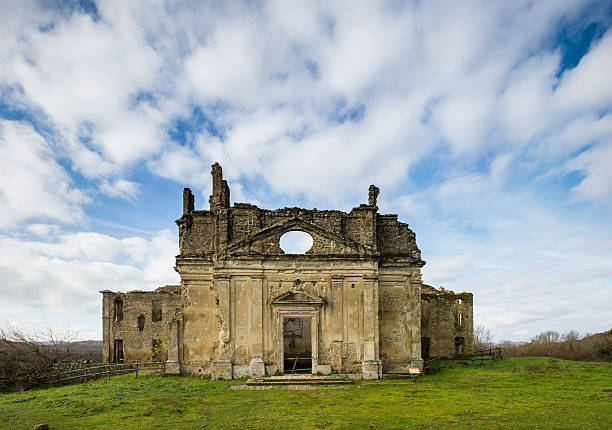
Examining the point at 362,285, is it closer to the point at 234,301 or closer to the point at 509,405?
the point at 234,301

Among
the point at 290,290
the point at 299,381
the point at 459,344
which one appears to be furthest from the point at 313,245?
the point at 459,344

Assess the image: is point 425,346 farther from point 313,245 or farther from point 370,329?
point 313,245

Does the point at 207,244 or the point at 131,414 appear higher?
the point at 207,244

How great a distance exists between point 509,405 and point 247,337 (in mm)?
10775

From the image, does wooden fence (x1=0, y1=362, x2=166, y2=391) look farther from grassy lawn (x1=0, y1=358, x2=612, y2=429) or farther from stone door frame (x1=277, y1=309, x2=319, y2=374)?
stone door frame (x1=277, y1=309, x2=319, y2=374)

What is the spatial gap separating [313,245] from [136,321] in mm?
18702

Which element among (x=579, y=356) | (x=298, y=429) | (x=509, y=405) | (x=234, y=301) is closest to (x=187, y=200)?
(x=234, y=301)

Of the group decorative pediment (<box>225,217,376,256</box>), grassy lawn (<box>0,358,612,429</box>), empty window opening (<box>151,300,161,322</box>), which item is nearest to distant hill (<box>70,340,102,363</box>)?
empty window opening (<box>151,300,161,322</box>)

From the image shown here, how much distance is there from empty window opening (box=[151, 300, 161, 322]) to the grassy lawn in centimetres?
1305

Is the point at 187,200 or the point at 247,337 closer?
the point at 247,337

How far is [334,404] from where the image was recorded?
13.3m

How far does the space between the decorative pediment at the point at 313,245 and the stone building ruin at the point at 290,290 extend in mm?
47

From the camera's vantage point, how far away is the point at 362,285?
64.3ft

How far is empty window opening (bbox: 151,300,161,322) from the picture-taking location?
31656 mm
